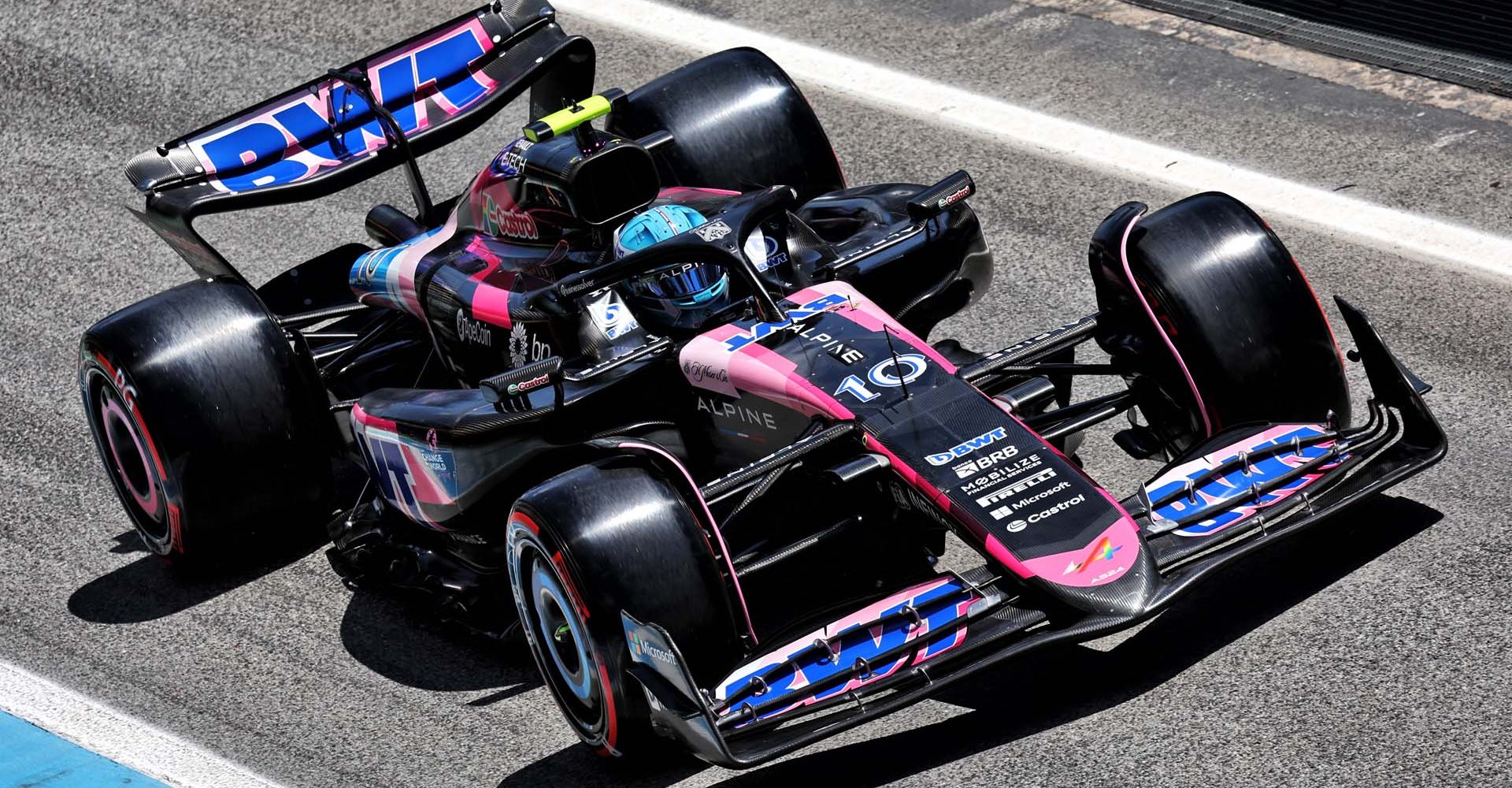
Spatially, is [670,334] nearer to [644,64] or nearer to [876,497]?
[876,497]

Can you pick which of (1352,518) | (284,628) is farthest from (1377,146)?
(284,628)

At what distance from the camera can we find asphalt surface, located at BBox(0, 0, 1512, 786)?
245 inches

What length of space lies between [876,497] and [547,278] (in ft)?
6.66

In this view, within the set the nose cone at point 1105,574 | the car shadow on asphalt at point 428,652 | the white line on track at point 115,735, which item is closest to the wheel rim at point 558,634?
the car shadow on asphalt at point 428,652

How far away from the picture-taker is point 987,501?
6172 mm

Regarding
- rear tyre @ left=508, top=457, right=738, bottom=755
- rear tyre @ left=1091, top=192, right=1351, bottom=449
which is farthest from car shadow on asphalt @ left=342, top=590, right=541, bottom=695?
rear tyre @ left=1091, top=192, right=1351, bottom=449

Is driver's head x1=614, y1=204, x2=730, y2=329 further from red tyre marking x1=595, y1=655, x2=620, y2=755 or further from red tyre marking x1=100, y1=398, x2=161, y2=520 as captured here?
red tyre marking x1=100, y1=398, x2=161, y2=520

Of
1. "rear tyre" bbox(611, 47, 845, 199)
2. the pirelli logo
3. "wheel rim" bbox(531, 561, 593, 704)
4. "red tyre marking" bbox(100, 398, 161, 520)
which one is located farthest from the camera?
"rear tyre" bbox(611, 47, 845, 199)

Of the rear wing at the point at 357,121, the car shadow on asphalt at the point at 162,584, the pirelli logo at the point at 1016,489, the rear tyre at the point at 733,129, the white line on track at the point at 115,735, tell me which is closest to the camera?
the pirelli logo at the point at 1016,489

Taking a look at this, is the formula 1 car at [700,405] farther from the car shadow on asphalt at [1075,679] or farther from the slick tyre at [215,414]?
the car shadow on asphalt at [1075,679]

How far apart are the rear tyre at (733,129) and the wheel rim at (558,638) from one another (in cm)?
308

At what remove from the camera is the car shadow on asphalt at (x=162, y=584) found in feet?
26.2

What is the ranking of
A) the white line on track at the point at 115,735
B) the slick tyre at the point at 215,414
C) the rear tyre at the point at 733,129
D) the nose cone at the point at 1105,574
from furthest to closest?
1. the rear tyre at the point at 733,129
2. the slick tyre at the point at 215,414
3. the white line on track at the point at 115,735
4. the nose cone at the point at 1105,574

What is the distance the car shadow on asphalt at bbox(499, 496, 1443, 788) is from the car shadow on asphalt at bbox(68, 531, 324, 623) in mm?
2153
